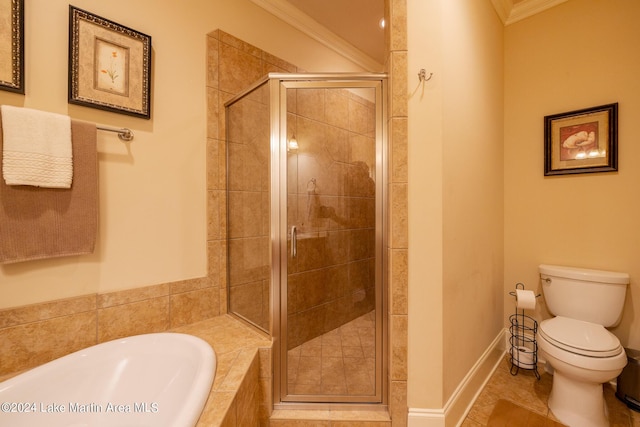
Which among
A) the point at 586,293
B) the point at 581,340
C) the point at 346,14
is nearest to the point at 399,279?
the point at 581,340

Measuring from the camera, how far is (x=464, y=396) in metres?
1.51

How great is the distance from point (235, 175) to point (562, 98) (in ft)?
7.97

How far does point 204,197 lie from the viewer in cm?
170

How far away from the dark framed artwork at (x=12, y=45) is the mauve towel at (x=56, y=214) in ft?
0.73

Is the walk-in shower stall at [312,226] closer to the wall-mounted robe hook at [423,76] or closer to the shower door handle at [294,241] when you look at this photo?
the shower door handle at [294,241]

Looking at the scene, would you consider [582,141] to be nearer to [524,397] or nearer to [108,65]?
[524,397]

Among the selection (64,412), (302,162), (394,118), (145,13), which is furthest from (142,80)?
(64,412)

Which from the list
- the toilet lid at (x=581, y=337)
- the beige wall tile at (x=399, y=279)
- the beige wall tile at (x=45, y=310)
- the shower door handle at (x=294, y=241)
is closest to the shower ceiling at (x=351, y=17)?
the shower door handle at (x=294, y=241)

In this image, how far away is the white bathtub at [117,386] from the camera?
0.97 metres

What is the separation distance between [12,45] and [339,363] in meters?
2.20

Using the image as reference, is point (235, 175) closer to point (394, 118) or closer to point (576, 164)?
point (394, 118)

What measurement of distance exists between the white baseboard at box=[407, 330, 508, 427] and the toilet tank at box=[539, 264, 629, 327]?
525 mm

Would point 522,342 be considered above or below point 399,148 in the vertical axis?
below

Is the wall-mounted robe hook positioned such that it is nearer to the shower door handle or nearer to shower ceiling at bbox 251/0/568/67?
the shower door handle
